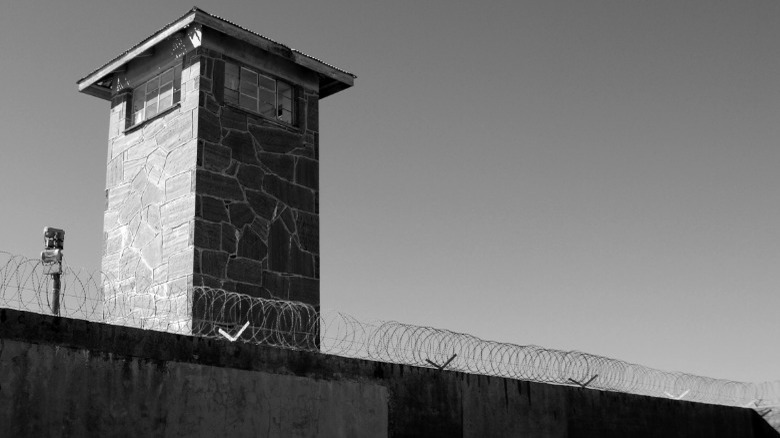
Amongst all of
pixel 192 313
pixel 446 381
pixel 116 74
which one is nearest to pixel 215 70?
pixel 116 74

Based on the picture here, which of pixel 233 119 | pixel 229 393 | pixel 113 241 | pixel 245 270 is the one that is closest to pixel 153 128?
pixel 233 119

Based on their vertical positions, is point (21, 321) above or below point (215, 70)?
below

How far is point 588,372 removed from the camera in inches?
547

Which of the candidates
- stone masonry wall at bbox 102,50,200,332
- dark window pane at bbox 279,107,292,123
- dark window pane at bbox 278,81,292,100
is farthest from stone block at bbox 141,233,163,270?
dark window pane at bbox 278,81,292,100

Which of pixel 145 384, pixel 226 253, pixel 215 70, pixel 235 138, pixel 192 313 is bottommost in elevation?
pixel 145 384

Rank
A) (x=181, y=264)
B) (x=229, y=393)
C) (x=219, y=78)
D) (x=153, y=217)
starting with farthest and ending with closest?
(x=219, y=78)
(x=153, y=217)
(x=181, y=264)
(x=229, y=393)

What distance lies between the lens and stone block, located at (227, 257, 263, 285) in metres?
13.6

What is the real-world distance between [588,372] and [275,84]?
614 centimetres

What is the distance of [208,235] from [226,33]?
2.93 meters

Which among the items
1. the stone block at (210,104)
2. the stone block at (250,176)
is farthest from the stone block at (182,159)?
the stone block at (250,176)

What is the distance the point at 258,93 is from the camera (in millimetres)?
14828

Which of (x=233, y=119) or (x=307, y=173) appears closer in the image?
(x=233, y=119)

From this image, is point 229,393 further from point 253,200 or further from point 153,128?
point 153,128

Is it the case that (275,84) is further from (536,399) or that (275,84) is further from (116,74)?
(536,399)
